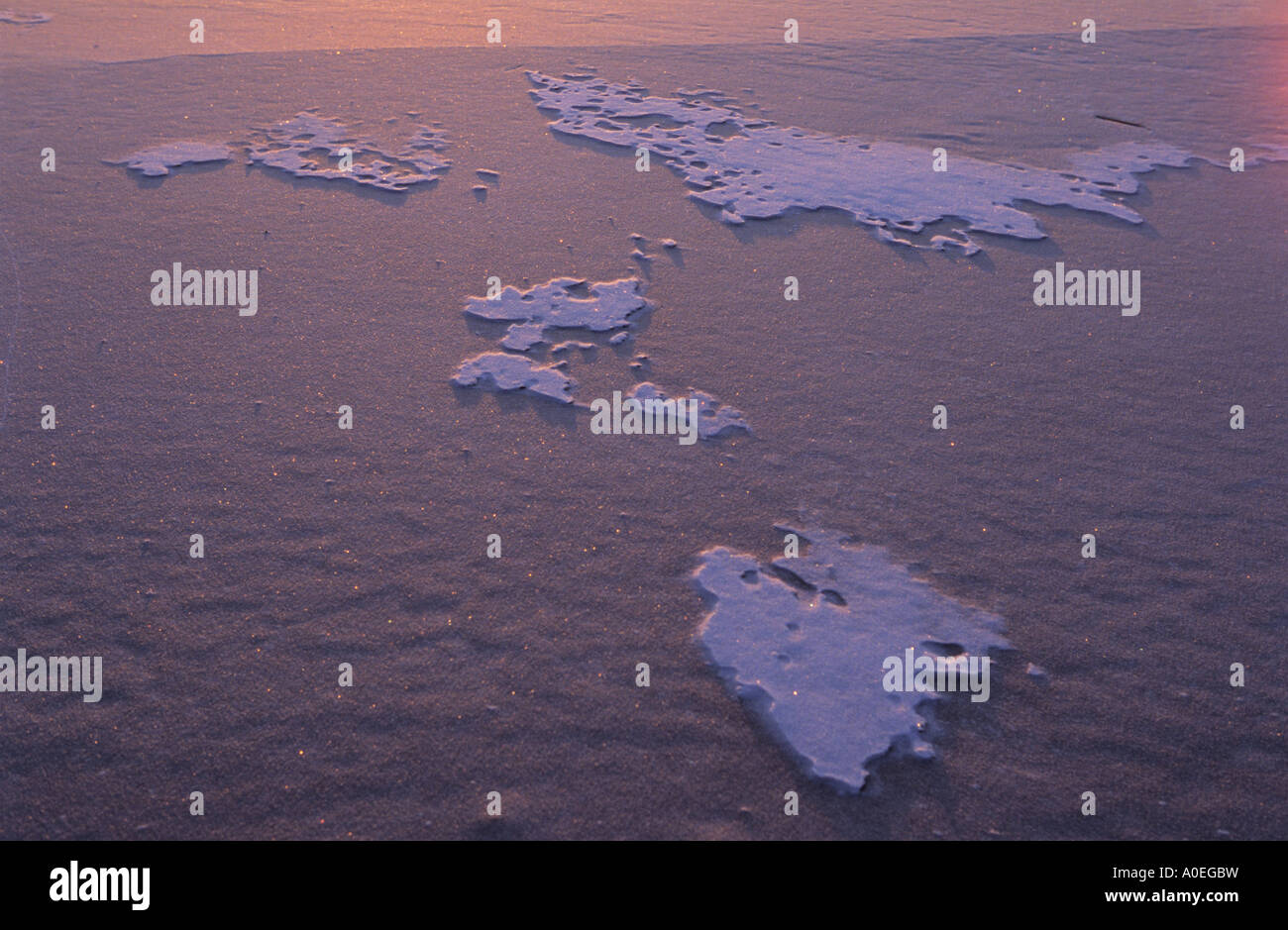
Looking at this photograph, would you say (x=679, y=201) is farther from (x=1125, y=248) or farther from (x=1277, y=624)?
(x=1277, y=624)

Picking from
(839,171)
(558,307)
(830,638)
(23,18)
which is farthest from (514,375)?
(23,18)

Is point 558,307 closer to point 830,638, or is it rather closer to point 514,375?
point 514,375

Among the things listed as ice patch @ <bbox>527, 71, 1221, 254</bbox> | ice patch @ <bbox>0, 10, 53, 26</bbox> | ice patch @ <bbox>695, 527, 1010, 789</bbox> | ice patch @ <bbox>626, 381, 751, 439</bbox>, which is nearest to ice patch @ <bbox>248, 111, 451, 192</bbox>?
ice patch @ <bbox>527, 71, 1221, 254</bbox>

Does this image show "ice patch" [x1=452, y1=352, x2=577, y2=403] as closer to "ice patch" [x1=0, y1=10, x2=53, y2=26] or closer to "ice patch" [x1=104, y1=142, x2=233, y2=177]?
"ice patch" [x1=104, y1=142, x2=233, y2=177]

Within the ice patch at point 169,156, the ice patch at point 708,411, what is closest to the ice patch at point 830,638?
the ice patch at point 708,411

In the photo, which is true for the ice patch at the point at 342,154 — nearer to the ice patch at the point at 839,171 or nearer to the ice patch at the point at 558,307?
the ice patch at the point at 839,171
